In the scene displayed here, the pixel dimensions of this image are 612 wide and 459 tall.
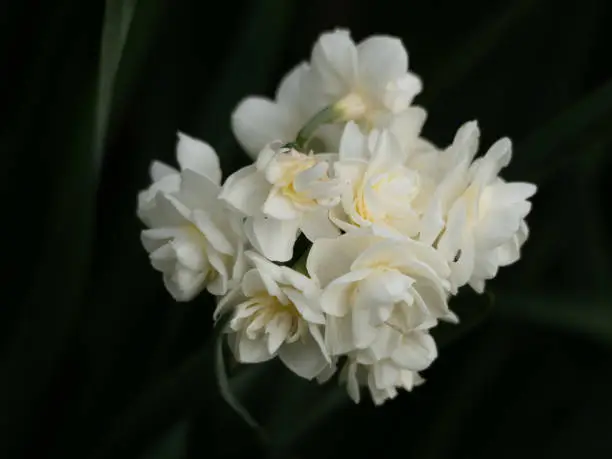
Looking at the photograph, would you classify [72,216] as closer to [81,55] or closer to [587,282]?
[81,55]

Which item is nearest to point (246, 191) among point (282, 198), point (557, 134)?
point (282, 198)

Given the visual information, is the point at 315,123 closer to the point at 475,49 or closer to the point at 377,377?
the point at 377,377

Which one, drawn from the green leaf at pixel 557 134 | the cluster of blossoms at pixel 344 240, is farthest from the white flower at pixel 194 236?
the green leaf at pixel 557 134

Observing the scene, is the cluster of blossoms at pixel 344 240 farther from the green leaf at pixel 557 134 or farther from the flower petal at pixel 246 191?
the green leaf at pixel 557 134

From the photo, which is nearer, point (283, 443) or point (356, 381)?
point (356, 381)

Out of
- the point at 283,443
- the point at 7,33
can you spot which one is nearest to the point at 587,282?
the point at 283,443
